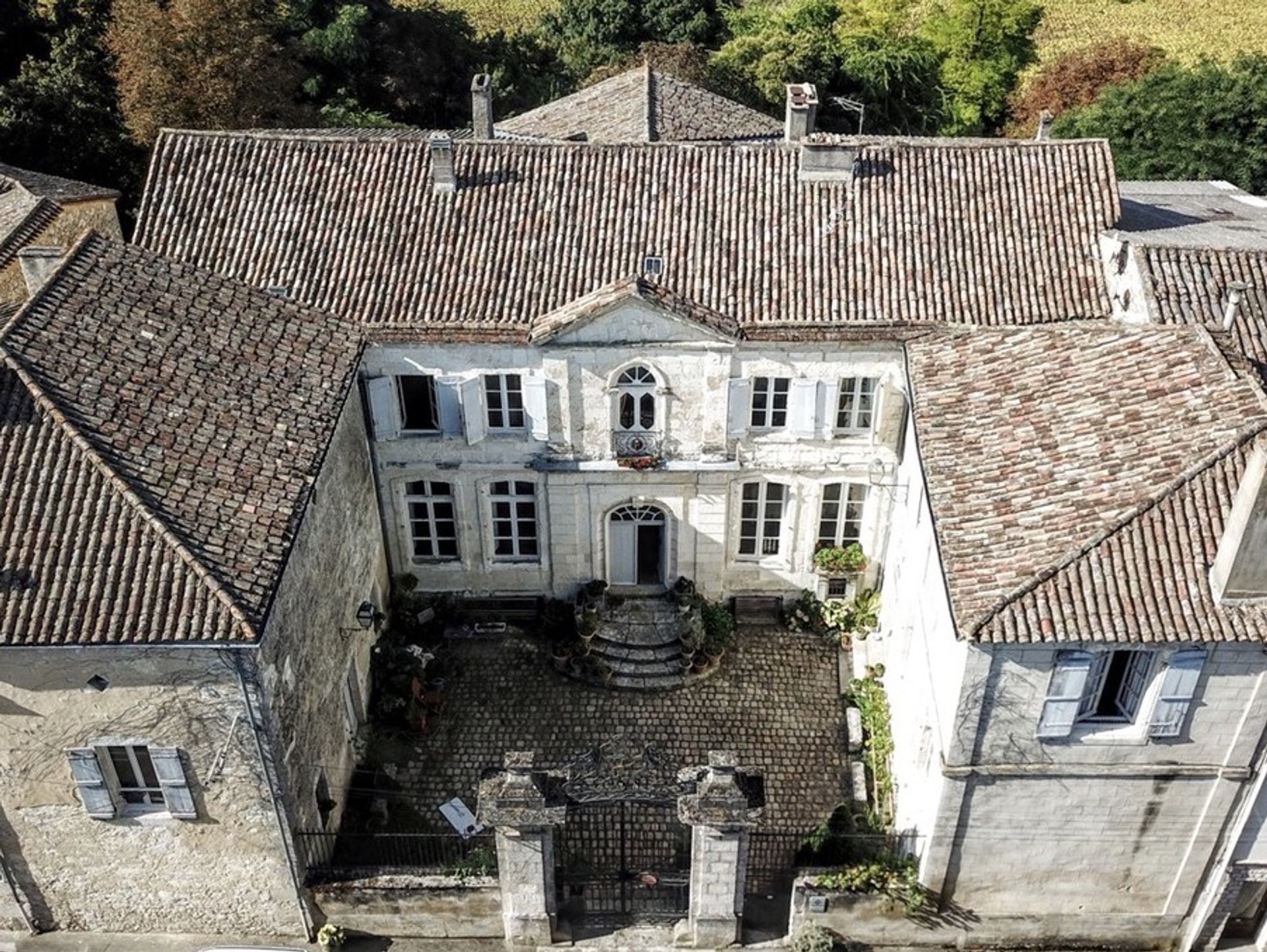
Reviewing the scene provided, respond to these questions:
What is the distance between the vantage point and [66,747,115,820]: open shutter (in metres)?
19.4

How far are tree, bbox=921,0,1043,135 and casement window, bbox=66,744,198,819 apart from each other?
5126 cm

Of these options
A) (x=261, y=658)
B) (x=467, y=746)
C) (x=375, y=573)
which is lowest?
(x=467, y=746)

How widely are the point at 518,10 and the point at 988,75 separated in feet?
93.7

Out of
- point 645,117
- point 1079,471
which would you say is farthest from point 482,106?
point 1079,471

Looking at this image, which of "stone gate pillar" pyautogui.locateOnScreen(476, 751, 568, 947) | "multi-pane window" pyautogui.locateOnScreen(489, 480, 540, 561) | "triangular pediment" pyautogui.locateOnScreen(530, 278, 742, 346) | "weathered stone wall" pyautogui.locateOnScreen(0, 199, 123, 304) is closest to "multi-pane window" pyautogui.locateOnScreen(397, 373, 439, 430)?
"multi-pane window" pyautogui.locateOnScreen(489, 480, 540, 561)

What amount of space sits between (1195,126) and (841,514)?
26399 mm

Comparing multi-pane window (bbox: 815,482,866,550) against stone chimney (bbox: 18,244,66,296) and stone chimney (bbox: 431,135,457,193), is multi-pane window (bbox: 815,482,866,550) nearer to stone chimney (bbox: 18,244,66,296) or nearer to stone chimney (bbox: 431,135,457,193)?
stone chimney (bbox: 431,135,457,193)

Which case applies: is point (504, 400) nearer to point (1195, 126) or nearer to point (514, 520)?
point (514, 520)

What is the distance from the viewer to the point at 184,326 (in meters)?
23.1

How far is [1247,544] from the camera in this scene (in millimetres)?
17297

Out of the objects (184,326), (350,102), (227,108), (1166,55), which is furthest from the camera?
(1166,55)

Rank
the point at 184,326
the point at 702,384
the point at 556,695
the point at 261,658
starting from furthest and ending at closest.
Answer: the point at 556,695
the point at 702,384
the point at 184,326
the point at 261,658

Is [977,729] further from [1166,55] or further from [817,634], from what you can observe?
[1166,55]

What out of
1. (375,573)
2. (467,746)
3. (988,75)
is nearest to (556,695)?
(467,746)
